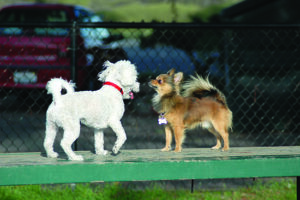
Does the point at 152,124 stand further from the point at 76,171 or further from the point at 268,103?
the point at 76,171

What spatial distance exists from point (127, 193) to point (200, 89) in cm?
108

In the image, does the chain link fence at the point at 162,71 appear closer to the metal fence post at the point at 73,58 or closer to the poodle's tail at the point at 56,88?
the metal fence post at the point at 73,58

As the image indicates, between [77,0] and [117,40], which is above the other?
[77,0]

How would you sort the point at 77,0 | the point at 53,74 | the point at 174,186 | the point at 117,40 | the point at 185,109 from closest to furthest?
the point at 185,109 < the point at 174,186 < the point at 117,40 < the point at 53,74 < the point at 77,0

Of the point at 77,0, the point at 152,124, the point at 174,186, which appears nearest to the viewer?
the point at 174,186

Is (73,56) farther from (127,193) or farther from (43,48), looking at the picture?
(43,48)

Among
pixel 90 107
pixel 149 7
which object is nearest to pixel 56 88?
pixel 90 107

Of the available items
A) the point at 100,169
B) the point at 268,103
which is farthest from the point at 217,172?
the point at 268,103

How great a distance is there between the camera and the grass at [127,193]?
10.7 feet

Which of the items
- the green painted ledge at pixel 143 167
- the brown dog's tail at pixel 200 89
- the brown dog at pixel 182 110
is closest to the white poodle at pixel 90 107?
the green painted ledge at pixel 143 167

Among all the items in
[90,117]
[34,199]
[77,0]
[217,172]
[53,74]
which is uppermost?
[77,0]

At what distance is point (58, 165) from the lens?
201 centimetres

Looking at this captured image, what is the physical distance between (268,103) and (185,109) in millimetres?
3567

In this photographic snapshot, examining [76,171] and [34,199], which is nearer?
[76,171]
